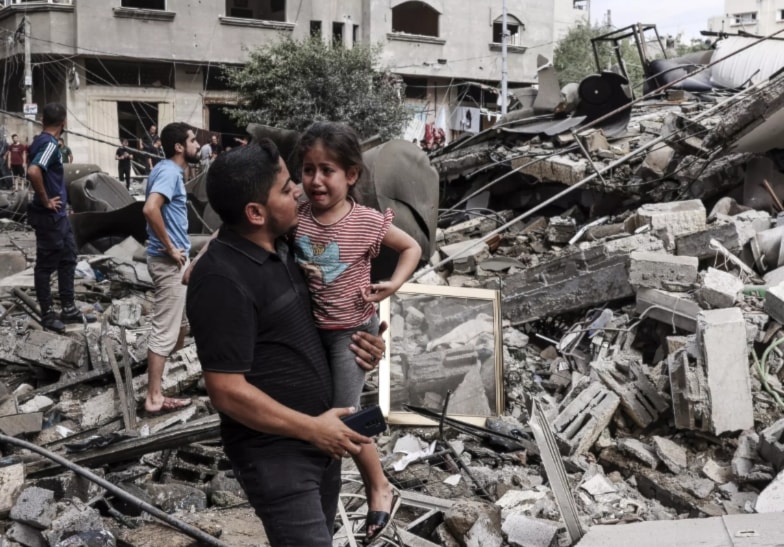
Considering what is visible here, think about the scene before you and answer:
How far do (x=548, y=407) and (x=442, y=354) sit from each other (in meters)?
0.74

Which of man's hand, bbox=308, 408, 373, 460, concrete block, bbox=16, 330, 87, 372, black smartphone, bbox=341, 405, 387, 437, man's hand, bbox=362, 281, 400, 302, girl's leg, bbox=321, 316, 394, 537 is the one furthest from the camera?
concrete block, bbox=16, 330, 87, 372

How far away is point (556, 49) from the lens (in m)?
41.9

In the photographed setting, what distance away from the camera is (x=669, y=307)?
5.70 metres

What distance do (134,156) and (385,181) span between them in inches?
692

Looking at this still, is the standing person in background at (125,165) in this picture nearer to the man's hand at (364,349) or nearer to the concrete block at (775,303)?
the concrete block at (775,303)

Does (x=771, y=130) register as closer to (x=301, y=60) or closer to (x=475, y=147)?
(x=475, y=147)

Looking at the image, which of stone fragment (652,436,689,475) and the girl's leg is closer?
the girl's leg

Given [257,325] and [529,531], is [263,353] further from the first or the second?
[529,531]

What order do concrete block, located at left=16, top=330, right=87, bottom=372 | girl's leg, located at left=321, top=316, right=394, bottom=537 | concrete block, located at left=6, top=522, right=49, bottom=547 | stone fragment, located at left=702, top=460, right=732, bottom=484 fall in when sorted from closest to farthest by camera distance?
girl's leg, located at left=321, top=316, right=394, bottom=537 → concrete block, located at left=6, top=522, right=49, bottom=547 → stone fragment, located at left=702, top=460, right=732, bottom=484 → concrete block, located at left=16, top=330, right=87, bottom=372

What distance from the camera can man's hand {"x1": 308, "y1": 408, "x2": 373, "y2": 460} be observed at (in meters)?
2.08

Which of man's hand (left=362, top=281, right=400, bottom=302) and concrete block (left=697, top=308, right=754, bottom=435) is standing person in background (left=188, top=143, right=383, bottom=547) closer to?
man's hand (left=362, top=281, right=400, bottom=302)

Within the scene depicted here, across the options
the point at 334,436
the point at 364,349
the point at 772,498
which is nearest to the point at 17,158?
the point at 772,498

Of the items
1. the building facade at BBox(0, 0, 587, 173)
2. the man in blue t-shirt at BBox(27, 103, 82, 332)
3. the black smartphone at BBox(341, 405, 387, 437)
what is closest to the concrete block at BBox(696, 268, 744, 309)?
the black smartphone at BBox(341, 405, 387, 437)

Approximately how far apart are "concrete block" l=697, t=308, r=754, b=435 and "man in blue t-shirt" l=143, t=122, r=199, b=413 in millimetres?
2968
